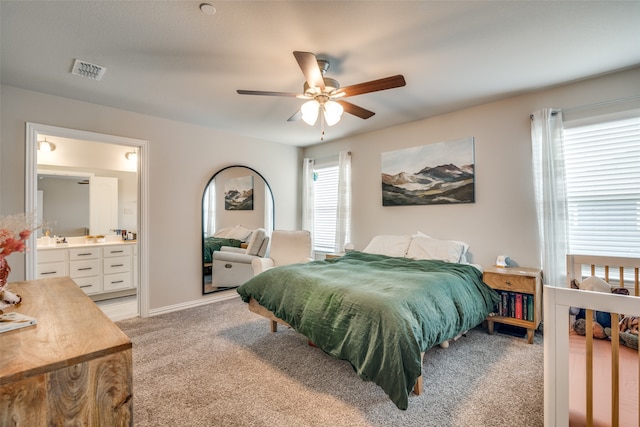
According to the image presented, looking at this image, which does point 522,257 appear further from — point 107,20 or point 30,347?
point 107,20

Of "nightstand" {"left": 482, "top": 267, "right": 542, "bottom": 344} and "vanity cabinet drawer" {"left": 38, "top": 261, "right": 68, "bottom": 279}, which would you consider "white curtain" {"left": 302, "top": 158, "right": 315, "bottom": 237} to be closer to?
"nightstand" {"left": 482, "top": 267, "right": 542, "bottom": 344}

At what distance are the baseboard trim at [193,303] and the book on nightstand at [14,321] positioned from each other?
268cm

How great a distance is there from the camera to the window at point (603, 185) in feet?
8.25

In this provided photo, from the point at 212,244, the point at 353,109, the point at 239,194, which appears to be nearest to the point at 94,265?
the point at 212,244

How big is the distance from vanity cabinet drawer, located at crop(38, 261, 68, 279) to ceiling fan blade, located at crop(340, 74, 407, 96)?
14.4ft

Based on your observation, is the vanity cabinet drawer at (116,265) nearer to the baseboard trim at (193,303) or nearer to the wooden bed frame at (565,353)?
the baseboard trim at (193,303)

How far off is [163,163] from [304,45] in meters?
2.55

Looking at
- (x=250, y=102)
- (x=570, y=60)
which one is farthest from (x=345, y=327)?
(x=570, y=60)

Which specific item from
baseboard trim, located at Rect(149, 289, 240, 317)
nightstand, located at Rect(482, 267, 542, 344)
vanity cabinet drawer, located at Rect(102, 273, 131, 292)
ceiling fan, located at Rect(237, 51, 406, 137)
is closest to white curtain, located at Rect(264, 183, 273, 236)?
baseboard trim, located at Rect(149, 289, 240, 317)

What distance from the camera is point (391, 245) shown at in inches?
146

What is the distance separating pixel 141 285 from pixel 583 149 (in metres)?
4.98

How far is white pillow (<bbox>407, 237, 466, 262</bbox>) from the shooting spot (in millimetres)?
3203

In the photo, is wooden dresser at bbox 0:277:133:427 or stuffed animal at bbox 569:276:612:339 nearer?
wooden dresser at bbox 0:277:133:427

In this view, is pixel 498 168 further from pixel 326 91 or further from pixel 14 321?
pixel 14 321
